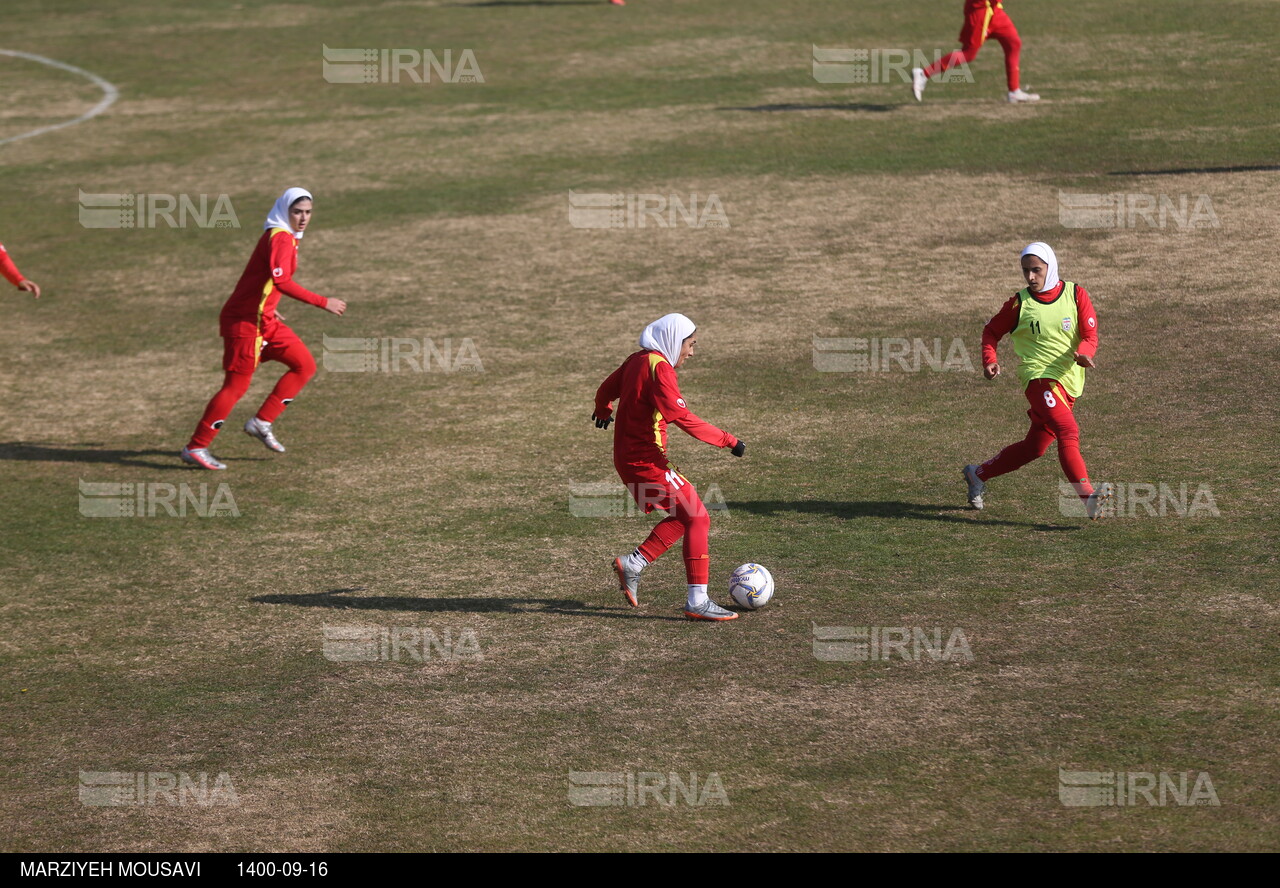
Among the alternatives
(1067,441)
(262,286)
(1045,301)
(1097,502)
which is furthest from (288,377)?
(1097,502)

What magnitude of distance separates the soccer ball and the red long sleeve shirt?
114 inches

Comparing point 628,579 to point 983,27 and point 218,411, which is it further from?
point 983,27

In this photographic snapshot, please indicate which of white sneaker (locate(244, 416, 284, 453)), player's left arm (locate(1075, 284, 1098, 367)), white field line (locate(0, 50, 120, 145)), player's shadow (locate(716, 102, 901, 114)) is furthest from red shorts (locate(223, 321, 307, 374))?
white field line (locate(0, 50, 120, 145))

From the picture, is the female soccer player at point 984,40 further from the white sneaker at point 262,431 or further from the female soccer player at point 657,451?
the female soccer player at point 657,451

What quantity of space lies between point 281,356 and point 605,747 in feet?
24.6

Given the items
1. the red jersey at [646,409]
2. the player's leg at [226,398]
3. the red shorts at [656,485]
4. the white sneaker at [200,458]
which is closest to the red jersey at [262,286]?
the player's leg at [226,398]

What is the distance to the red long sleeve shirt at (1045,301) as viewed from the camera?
12250 millimetres

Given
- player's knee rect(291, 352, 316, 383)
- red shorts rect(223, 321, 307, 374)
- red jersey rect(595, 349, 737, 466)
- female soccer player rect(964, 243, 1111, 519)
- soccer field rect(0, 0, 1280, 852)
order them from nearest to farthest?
soccer field rect(0, 0, 1280, 852) → red jersey rect(595, 349, 737, 466) → female soccer player rect(964, 243, 1111, 519) → red shorts rect(223, 321, 307, 374) → player's knee rect(291, 352, 316, 383)

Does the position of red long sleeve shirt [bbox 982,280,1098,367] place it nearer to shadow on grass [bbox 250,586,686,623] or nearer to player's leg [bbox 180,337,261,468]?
shadow on grass [bbox 250,586,686,623]

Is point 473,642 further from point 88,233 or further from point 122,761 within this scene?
point 88,233

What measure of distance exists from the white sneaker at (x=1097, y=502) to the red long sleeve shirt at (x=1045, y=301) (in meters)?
1.20

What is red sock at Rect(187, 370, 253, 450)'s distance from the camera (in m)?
15.1

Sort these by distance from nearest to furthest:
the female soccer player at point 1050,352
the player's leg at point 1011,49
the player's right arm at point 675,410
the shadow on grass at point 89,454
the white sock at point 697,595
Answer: the player's right arm at point 675,410
the white sock at point 697,595
the female soccer player at point 1050,352
the shadow on grass at point 89,454
the player's leg at point 1011,49
